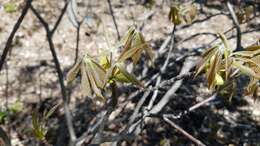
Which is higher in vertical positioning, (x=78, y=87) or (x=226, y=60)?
(x=226, y=60)

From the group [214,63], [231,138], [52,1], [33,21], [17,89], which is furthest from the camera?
[52,1]

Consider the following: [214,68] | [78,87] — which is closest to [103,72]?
[214,68]

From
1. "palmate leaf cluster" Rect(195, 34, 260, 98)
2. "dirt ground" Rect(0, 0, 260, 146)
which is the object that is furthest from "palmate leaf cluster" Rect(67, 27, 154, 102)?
"dirt ground" Rect(0, 0, 260, 146)

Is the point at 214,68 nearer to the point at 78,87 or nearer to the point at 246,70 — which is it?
the point at 246,70

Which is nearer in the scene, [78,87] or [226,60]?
[226,60]

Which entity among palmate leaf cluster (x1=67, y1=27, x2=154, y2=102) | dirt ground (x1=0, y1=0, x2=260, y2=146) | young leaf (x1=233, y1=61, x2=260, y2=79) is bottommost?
dirt ground (x1=0, y1=0, x2=260, y2=146)

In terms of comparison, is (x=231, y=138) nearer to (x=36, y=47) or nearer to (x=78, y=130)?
(x=78, y=130)

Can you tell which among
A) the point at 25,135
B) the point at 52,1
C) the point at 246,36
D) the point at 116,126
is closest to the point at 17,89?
the point at 25,135

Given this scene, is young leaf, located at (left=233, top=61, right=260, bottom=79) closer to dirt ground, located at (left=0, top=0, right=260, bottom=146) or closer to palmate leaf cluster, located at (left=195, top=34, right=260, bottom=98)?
palmate leaf cluster, located at (left=195, top=34, right=260, bottom=98)
